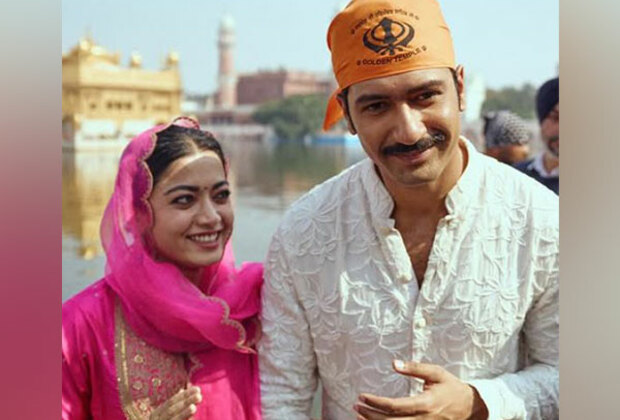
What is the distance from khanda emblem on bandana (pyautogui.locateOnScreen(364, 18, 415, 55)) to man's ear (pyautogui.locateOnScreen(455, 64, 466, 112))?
0.13 meters

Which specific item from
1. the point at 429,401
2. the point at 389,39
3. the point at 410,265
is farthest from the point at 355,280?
the point at 389,39

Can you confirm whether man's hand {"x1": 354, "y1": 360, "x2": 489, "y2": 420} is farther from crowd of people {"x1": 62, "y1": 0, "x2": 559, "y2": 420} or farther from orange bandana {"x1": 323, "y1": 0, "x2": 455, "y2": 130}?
orange bandana {"x1": 323, "y1": 0, "x2": 455, "y2": 130}

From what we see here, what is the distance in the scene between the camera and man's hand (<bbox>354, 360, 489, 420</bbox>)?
4.81 feet

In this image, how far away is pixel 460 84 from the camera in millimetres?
1514

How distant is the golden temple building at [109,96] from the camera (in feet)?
7.75

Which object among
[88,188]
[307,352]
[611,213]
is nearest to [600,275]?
[611,213]

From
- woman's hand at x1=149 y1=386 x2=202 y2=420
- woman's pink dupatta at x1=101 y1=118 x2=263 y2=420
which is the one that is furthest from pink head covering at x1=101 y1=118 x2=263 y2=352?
woman's hand at x1=149 y1=386 x2=202 y2=420

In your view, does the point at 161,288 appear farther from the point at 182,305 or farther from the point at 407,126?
the point at 407,126

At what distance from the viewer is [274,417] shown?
5.36 feet

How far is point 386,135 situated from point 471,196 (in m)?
0.26

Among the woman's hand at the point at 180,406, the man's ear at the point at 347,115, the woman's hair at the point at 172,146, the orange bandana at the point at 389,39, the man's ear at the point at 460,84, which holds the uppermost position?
the orange bandana at the point at 389,39

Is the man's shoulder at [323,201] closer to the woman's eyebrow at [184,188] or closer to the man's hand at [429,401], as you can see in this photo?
the woman's eyebrow at [184,188]

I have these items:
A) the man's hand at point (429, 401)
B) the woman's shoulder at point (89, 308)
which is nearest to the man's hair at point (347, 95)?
the man's hand at point (429, 401)

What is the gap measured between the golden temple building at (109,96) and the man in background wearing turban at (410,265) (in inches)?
39.4
